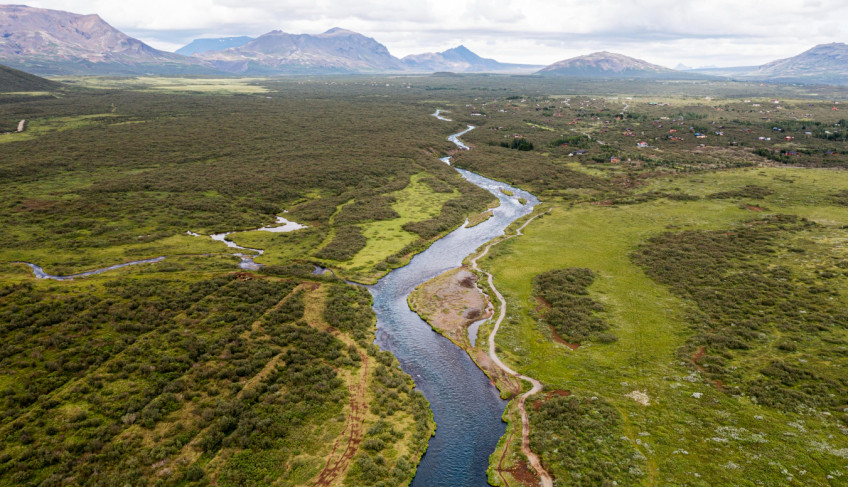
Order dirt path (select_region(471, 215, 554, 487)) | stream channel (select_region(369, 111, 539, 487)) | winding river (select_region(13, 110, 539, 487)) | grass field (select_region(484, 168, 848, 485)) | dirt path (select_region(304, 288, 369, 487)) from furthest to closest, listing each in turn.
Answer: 1. winding river (select_region(13, 110, 539, 487))
2. stream channel (select_region(369, 111, 539, 487))
3. dirt path (select_region(471, 215, 554, 487))
4. dirt path (select_region(304, 288, 369, 487))
5. grass field (select_region(484, 168, 848, 485))

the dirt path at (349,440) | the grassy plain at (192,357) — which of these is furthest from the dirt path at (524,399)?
the dirt path at (349,440)

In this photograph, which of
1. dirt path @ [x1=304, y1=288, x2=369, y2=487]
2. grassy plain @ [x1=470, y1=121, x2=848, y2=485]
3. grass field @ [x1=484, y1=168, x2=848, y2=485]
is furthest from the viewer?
dirt path @ [x1=304, y1=288, x2=369, y2=487]

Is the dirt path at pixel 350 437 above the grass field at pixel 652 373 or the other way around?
the other way around

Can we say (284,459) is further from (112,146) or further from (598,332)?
(112,146)

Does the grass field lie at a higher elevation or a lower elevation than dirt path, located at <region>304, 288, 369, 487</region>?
higher

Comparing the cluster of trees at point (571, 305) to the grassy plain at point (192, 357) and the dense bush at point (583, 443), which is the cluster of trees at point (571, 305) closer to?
the dense bush at point (583, 443)

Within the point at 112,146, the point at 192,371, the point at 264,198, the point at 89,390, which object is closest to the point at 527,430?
the point at 192,371

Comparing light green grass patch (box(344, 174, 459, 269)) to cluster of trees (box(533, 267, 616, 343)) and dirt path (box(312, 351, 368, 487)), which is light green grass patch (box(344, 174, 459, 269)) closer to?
cluster of trees (box(533, 267, 616, 343))

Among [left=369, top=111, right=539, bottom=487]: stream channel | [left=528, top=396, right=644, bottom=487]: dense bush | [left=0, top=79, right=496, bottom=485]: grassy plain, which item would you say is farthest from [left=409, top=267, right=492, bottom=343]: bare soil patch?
[left=528, top=396, right=644, bottom=487]: dense bush
